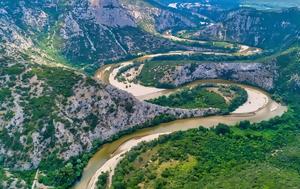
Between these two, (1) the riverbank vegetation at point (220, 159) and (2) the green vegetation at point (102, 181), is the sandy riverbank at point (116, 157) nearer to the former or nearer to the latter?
(2) the green vegetation at point (102, 181)

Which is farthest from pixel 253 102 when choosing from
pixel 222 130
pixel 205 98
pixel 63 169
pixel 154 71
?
pixel 63 169

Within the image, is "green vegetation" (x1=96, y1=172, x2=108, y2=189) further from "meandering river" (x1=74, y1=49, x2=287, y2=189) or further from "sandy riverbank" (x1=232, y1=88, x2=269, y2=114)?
"sandy riverbank" (x1=232, y1=88, x2=269, y2=114)

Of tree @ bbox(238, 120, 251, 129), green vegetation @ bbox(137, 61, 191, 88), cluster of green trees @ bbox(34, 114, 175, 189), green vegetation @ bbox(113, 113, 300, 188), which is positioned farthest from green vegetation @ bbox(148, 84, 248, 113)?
cluster of green trees @ bbox(34, 114, 175, 189)

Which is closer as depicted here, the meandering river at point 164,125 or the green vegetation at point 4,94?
the meandering river at point 164,125

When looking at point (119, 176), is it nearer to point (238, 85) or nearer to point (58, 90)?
point (58, 90)

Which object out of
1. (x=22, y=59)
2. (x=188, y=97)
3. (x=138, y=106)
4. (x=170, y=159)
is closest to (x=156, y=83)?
(x=188, y=97)

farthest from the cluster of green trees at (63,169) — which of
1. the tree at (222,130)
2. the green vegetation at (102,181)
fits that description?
the tree at (222,130)

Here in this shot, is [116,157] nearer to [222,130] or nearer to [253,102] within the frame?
[222,130]
